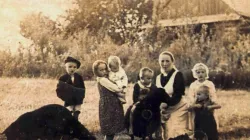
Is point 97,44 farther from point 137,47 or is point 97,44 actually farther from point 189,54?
point 189,54

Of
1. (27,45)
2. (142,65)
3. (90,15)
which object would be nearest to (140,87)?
(142,65)

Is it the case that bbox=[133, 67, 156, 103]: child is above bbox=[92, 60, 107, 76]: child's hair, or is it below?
below

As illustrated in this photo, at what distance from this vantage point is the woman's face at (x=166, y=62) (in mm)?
4949

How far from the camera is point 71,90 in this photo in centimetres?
486

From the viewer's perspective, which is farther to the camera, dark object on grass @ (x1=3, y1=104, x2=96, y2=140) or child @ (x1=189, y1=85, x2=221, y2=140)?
child @ (x1=189, y1=85, x2=221, y2=140)

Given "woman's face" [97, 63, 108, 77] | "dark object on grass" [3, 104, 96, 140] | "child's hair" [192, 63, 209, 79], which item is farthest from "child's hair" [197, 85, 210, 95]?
"dark object on grass" [3, 104, 96, 140]

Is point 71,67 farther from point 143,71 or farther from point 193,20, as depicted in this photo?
point 193,20

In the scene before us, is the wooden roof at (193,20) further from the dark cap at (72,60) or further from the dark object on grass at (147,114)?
the dark cap at (72,60)

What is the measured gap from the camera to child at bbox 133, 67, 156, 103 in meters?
4.87

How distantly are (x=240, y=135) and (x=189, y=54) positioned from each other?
100 cm

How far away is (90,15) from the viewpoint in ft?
16.6

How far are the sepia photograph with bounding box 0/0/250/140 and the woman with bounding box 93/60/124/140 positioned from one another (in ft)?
0.03

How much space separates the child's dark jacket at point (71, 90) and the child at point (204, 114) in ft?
3.77

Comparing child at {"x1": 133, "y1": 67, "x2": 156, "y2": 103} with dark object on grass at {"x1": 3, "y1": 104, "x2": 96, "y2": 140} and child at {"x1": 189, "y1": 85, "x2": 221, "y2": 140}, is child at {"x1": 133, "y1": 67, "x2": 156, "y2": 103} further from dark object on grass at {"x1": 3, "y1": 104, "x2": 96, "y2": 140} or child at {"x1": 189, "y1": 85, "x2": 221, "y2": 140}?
dark object on grass at {"x1": 3, "y1": 104, "x2": 96, "y2": 140}
